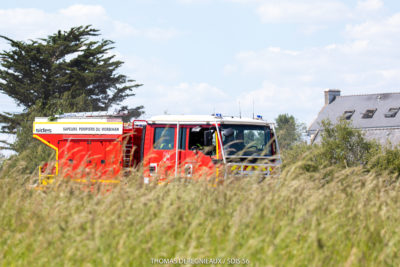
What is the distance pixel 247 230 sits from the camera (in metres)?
7.02

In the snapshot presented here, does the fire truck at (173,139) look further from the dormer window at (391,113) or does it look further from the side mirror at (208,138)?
the dormer window at (391,113)

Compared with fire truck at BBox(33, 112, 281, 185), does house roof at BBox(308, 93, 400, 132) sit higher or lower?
higher

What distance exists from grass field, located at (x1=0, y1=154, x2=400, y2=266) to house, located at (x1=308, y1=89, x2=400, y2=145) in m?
76.6

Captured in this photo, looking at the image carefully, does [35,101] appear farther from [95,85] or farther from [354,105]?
[354,105]

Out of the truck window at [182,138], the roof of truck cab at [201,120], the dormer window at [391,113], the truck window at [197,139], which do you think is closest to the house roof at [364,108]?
the dormer window at [391,113]

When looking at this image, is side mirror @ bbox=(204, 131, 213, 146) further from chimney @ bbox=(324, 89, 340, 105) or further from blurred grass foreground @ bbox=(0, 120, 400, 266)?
chimney @ bbox=(324, 89, 340, 105)

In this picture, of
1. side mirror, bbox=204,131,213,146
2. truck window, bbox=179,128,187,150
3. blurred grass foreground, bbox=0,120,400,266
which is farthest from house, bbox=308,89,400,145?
blurred grass foreground, bbox=0,120,400,266

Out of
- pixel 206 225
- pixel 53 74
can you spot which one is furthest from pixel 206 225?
pixel 53 74

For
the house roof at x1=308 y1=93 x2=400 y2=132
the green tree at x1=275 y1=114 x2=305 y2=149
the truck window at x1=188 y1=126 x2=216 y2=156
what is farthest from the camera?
the green tree at x1=275 y1=114 x2=305 y2=149

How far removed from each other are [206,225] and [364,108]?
285 feet

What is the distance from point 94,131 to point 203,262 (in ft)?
36.3

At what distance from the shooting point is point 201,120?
15.5m

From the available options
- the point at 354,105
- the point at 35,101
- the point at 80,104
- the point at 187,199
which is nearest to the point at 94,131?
the point at 187,199

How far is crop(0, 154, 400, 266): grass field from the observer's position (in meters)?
6.50
